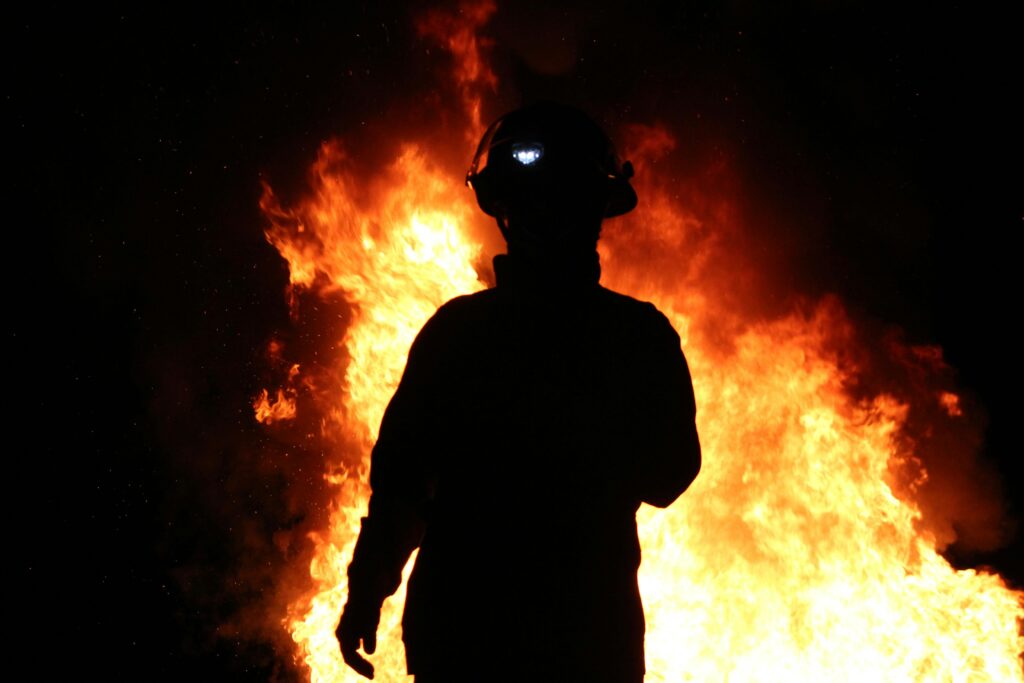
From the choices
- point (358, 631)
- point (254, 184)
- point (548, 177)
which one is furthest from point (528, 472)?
point (254, 184)

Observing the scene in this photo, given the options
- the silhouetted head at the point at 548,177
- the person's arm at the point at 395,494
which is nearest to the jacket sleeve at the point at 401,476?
the person's arm at the point at 395,494

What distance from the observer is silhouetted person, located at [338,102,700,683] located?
1.70 metres

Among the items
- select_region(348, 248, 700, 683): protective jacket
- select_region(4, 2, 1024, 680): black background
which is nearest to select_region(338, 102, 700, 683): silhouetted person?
select_region(348, 248, 700, 683): protective jacket

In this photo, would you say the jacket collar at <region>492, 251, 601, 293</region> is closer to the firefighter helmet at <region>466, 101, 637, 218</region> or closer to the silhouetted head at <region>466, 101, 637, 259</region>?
the silhouetted head at <region>466, 101, 637, 259</region>

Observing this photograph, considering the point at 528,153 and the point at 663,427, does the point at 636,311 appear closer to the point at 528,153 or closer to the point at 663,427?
the point at 663,427

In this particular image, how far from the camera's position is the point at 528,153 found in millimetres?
2047

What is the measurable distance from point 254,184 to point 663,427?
4708mm

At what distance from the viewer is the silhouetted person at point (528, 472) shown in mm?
1699

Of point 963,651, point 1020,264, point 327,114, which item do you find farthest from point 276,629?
point 1020,264

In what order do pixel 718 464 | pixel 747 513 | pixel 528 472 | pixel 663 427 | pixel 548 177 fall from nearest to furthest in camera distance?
pixel 528 472, pixel 663 427, pixel 548 177, pixel 747 513, pixel 718 464

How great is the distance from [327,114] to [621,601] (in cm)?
482

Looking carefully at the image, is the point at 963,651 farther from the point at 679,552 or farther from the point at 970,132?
the point at 970,132

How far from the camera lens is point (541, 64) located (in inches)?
210

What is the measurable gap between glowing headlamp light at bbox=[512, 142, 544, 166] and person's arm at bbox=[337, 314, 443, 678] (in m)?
0.63
